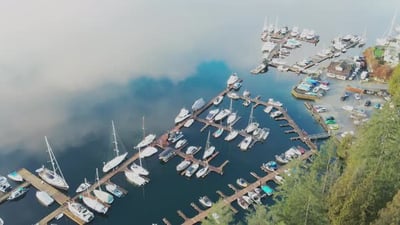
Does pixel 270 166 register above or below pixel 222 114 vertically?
below

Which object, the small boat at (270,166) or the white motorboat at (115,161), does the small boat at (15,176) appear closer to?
the white motorboat at (115,161)

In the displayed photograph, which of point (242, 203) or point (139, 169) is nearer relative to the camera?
point (242, 203)

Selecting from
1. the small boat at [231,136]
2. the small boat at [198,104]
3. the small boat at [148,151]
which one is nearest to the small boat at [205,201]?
the small boat at [148,151]

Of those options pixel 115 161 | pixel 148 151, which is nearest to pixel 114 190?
pixel 115 161

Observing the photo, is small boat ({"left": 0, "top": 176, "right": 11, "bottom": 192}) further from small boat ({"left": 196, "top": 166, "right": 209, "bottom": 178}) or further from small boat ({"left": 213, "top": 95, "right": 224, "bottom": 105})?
small boat ({"left": 213, "top": 95, "right": 224, "bottom": 105})

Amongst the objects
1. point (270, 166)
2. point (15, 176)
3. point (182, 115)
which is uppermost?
point (15, 176)

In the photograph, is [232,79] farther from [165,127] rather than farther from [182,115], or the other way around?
[165,127]
